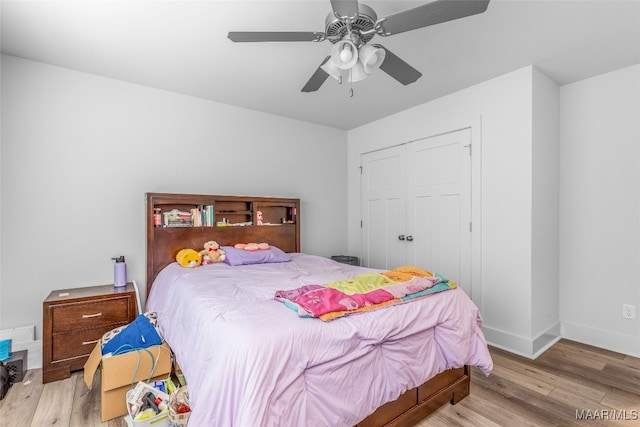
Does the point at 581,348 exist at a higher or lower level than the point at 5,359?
lower

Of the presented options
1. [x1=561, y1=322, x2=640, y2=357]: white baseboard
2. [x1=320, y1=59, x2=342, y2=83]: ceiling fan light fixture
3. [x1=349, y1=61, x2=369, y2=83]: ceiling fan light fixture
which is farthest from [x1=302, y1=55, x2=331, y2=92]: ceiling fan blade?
[x1=561, y1=322, x2=640, y2=357]: white baseboard

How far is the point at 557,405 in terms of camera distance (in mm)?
2080

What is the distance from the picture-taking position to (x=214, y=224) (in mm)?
3459

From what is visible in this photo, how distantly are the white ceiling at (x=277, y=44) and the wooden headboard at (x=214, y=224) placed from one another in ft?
3.96

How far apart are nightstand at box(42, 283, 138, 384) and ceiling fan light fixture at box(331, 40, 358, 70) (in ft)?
8.34

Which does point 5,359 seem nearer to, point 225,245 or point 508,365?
point 225,245

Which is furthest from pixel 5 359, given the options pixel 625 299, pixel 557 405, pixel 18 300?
→ pixel 625 299

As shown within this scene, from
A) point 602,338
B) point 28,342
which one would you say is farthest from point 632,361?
point 28,342

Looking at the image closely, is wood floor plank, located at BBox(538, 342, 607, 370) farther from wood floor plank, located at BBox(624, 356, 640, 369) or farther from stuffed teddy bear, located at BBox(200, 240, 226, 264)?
stuffed teddy bear, located at BBox(200, 240, 226, 264)

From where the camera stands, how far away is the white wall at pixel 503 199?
9.35 feet

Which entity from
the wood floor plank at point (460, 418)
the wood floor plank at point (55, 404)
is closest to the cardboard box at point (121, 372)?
the wood floor plank at point (55, 404)

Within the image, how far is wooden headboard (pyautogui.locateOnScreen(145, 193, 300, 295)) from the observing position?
10.2ft

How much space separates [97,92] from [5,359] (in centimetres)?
238

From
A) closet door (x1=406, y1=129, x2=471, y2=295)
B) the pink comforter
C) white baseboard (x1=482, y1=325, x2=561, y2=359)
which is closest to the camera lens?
the pink comforter
